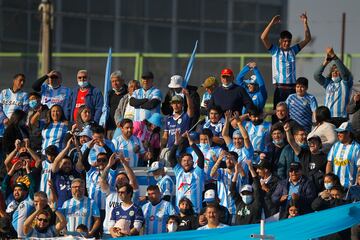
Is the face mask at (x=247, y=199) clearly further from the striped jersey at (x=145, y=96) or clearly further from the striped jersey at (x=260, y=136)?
the striped jersey at (x=145, y=96)

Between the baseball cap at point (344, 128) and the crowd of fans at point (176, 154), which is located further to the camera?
the baseball cap at point (344, 128)

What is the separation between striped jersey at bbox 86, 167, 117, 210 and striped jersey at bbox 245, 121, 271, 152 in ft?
7.52

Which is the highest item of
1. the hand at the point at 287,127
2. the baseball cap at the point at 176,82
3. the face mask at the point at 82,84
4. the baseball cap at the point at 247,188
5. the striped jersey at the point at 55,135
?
the baseball cap at the point at 176,82

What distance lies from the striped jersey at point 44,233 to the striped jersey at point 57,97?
4.00 m

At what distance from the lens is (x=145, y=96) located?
27.0m

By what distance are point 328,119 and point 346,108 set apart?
43.5 inches

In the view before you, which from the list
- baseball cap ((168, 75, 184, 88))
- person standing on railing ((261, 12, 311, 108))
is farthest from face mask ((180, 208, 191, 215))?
person standing on railing ((261, 12, 311, 108))

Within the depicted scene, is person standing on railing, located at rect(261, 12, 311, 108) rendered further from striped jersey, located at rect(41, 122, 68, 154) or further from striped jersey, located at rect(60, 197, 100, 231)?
striped jersey, located at rect(60, 197, 100, 231)

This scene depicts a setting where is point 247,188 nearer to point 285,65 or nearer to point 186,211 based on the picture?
point 186,211

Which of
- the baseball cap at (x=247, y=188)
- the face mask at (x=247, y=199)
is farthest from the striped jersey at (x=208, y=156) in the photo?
the face mask at (x=247, y=199)

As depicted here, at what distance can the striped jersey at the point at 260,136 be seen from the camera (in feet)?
84.1

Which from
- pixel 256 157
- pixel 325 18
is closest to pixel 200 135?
pixel 256 157

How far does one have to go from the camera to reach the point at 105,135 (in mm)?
27281

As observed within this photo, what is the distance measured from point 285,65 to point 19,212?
524 cm
